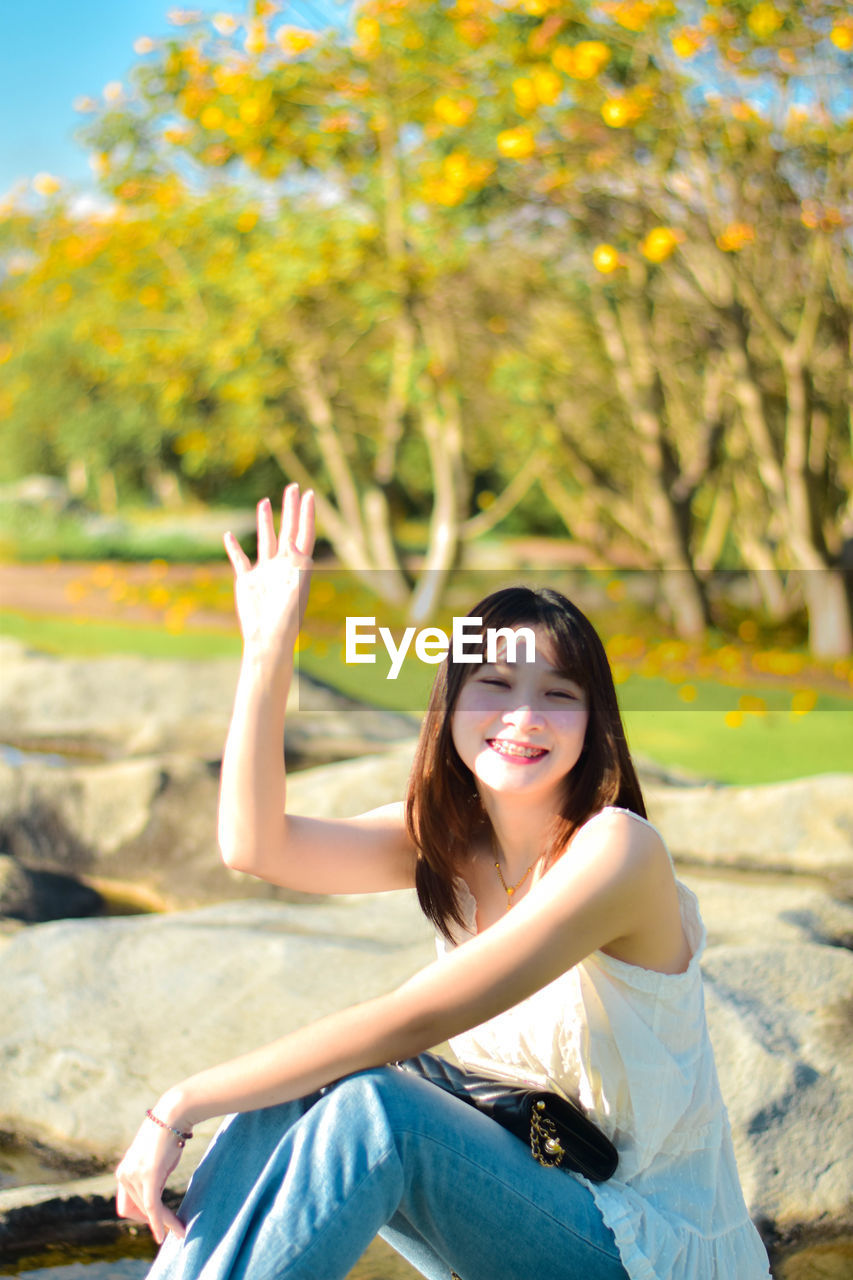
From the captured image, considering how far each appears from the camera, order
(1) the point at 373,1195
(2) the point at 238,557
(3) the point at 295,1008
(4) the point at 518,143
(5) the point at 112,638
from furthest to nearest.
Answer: (5) the point at 112,638 < (4) the point at 518,143 < (3) the point at 295,1008 < (2) the point at 238,557 < (1) the point at 373,1195

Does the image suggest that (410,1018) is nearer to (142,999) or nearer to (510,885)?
(510,885)

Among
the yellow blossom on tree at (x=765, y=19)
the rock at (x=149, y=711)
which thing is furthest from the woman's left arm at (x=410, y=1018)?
the yellow blossom on tree at (x=765, y=19)

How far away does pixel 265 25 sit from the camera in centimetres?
701

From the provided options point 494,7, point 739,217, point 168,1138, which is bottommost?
point 168,1138

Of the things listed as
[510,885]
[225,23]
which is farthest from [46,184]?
[510,885]

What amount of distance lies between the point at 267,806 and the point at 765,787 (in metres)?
2.98

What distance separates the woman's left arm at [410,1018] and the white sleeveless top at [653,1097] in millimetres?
124

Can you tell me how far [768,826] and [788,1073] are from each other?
181 centimetres

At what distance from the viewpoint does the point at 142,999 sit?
306 centimetres

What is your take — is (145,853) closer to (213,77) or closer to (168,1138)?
(168,1138)

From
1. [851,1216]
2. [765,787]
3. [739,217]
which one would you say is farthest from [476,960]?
[739,217]

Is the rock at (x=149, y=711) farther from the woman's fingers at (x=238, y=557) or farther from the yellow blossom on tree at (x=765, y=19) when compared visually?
the yellow blossom on tree at (x=765, y=19)

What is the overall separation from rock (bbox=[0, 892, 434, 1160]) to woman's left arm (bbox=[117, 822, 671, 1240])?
40.9 inches

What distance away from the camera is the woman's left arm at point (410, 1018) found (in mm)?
1665
